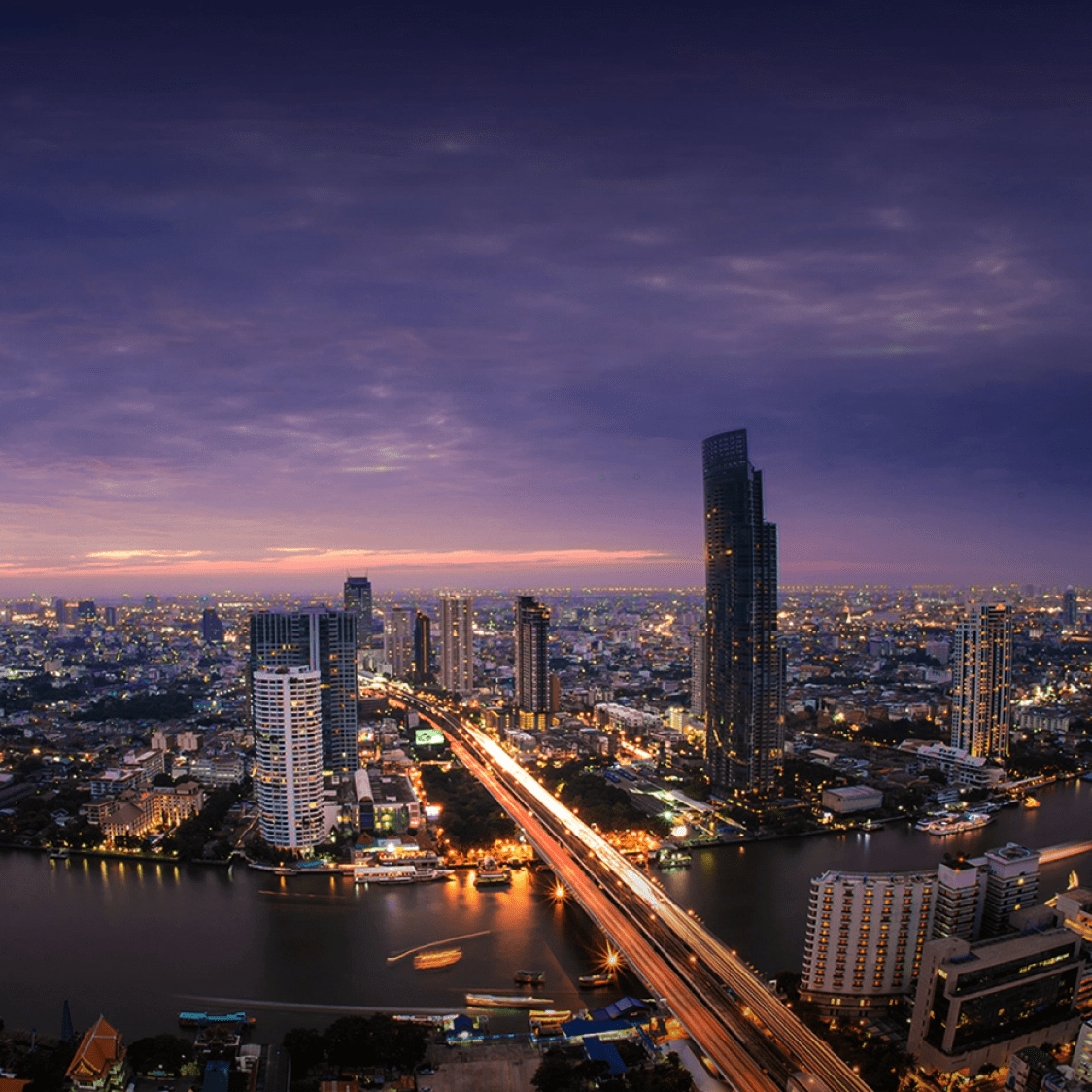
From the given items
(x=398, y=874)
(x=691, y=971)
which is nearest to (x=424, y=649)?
(x=398, y=874)

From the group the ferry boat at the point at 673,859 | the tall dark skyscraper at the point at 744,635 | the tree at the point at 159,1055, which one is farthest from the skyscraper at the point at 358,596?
the tree at the point at 159,1055

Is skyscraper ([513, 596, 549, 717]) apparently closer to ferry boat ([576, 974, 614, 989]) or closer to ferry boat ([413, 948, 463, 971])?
ferry boat ([413, 948, 463, 971])

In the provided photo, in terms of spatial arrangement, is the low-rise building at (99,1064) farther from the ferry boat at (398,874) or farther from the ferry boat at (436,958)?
the ferry boat at (398,874)

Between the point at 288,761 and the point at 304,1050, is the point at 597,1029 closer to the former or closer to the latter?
the point at 304,1050

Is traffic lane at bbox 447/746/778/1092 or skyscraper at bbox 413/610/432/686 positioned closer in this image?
traffic lane at bbox 447/746/778/1092

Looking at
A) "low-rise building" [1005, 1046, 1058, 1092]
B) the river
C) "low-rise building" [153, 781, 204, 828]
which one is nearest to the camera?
"low-rise building" [1005, 1046, 1058, 1092]

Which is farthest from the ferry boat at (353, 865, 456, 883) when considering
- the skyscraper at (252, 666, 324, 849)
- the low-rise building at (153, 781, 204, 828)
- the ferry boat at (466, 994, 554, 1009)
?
the low-rise building at (153, 781, 204, 828)

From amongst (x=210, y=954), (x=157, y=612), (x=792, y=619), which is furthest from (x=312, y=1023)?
(x=157, y=612)

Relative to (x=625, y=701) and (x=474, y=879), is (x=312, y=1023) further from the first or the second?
(x=625, y=701)

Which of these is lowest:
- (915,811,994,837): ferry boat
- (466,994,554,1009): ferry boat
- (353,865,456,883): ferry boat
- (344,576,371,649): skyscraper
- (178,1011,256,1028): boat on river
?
(915,811,994,837): ferry boat
